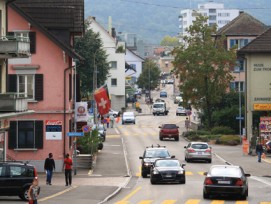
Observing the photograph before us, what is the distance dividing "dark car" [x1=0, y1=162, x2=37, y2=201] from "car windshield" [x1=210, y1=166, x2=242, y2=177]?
766cm

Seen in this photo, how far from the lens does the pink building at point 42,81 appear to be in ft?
164

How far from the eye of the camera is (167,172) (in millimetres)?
42375

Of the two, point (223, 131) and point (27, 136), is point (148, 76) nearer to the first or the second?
point (223, 131)

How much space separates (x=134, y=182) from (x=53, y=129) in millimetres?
7864

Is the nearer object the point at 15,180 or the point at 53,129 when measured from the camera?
the point at 15,180

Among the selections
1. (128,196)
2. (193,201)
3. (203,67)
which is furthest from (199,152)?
(203,67)

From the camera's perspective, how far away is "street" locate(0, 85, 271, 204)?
34906 millimetres

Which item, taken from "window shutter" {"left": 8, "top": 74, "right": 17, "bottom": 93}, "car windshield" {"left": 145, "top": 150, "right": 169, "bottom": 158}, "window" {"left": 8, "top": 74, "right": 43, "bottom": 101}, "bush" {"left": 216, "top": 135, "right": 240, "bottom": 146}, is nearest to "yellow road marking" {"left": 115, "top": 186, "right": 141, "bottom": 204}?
"car windshield" {"left": 145, "top": 150, "right": 169, "bottom": 158}

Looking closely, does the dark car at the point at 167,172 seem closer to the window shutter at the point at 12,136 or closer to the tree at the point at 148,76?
the window shutter at the point at 12,136

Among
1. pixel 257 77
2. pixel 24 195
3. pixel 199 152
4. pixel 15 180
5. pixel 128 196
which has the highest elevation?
pixel 257 77

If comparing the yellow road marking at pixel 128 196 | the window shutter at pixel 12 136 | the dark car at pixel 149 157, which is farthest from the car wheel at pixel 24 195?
the window shutter at pixel 12 136

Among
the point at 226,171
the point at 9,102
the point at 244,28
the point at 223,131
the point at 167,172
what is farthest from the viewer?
the point at 244,28

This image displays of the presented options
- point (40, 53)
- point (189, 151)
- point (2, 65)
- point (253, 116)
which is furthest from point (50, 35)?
point (253, 116)

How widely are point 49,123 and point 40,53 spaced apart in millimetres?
4339
